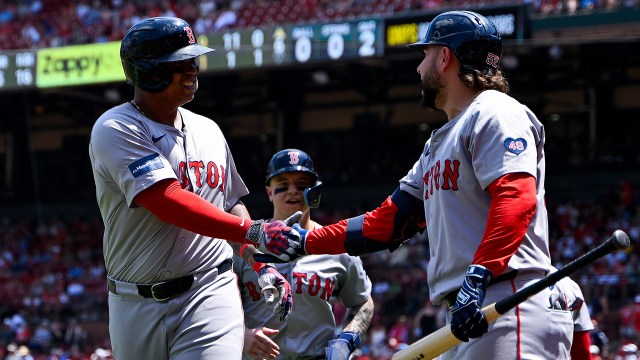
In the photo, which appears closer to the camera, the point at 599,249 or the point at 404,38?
the point at 599,249

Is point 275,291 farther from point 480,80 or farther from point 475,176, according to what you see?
point 480,80

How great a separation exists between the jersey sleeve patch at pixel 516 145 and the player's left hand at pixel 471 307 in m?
0.43

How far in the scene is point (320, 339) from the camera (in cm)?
577

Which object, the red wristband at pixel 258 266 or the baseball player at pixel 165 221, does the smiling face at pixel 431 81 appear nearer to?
the baseball player at pixel 165 221

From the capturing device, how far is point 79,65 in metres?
20.1

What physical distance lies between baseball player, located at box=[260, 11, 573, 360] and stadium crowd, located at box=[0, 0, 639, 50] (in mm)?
12720

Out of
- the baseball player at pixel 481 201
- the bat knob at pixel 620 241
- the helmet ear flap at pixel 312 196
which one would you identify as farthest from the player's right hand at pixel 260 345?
the bat knob at pixel 620 241

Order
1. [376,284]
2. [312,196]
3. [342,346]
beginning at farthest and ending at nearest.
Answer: [376,284], [342,346], [312,196]

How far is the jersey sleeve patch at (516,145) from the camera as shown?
370cm

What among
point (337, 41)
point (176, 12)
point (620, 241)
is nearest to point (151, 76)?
point (620, 241)

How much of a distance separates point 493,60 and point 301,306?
83.5 inches

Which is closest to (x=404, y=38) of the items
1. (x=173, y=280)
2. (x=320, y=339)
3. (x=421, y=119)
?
(x=421, y=119)

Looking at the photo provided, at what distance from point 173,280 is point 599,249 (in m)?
1.67

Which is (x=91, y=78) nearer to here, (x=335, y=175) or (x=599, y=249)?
(x=335, y=175)
